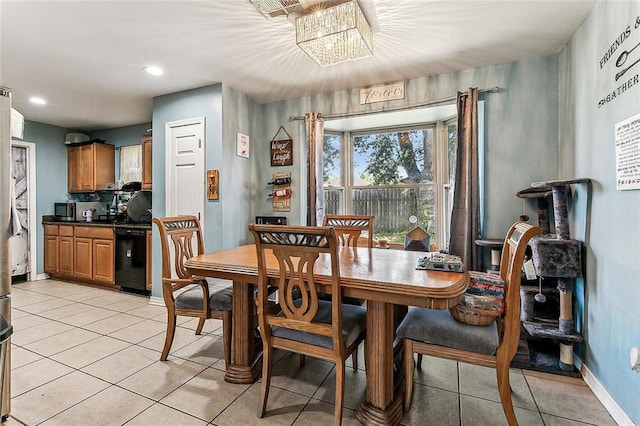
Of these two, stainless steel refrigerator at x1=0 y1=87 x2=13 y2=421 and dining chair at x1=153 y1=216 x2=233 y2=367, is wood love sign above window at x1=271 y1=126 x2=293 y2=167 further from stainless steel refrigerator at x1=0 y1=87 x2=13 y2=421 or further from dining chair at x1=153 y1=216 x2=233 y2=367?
stainless steel refrigerator at x1=0 y1=87 x2=13 y2=421

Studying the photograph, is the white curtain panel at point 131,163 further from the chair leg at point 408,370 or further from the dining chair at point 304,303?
the chair leg at point 408,370

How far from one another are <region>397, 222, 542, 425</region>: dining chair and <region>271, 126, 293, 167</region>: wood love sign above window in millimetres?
2586

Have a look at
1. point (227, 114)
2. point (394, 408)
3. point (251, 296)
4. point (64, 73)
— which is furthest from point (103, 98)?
point (394, 408)

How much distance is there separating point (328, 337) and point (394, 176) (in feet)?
8.58

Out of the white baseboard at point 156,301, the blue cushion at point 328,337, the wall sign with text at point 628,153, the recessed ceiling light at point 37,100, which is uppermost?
the recessed ceiling light at point 37,100

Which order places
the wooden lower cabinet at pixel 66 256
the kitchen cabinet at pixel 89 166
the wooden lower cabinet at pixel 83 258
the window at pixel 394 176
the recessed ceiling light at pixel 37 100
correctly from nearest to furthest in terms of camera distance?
the window at pixel 394 176 → the recessed ceiling light at pixel 37 100 → the wooden lower cabinet at pixel 83 258 → the wooden lower cabinet at pixel 66 256 → the kitchen cabinet at pixel 89 166

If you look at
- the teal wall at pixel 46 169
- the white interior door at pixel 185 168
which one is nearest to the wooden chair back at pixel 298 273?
the white interior door at pixel 185 168

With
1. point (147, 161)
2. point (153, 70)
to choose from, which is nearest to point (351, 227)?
point (153, 70)

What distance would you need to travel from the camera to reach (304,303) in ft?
5.04

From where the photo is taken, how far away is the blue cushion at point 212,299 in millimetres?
2066

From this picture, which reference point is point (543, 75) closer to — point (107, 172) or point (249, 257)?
point (249, 257)

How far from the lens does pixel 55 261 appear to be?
15.5ft

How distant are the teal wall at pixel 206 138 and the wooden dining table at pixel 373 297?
1328 millimetres

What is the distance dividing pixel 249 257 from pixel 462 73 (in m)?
2.69
